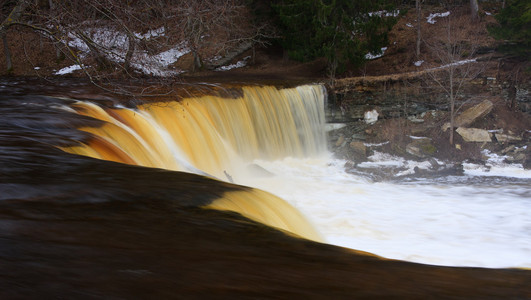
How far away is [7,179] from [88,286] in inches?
100

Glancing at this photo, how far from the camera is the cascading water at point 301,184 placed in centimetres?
638

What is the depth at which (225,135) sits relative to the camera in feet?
40.2

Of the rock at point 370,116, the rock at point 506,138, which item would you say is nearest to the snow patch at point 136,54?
the rock at point 370,116

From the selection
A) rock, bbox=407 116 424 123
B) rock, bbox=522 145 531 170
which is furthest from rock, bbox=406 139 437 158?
rock, bbox=522 145 531 170

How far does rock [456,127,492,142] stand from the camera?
16188 mm

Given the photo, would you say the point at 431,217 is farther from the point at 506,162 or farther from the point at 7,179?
the point at 506,162

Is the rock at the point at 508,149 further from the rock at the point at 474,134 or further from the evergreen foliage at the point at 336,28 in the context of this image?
the evergreen foliage at the point at 336,28

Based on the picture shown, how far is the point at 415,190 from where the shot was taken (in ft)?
38.4

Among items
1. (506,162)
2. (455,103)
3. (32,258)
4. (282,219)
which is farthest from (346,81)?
(32,258)

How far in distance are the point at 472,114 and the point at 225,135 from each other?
1062 cm

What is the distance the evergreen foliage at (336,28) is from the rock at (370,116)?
2.47 meters

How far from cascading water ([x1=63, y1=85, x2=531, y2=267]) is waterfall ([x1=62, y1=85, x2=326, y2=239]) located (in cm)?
3

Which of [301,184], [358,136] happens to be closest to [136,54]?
[301,184]

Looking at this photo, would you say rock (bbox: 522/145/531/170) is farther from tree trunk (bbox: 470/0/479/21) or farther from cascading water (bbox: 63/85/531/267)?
tree trunk (bbox: 470/0/479/21)
